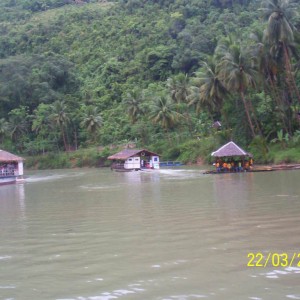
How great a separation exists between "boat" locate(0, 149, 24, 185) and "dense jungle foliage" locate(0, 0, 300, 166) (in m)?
15.9

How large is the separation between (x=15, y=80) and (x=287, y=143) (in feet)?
140

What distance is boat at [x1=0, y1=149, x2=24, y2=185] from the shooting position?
35.9m

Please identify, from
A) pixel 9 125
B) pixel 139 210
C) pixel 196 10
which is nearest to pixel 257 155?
pixel 139 210

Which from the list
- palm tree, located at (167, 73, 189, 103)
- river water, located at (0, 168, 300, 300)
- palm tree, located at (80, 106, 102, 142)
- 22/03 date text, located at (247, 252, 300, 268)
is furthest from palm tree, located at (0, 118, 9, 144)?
22/03 date text, located at (247, 252, 300, 268)

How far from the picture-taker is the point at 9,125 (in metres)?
62.5

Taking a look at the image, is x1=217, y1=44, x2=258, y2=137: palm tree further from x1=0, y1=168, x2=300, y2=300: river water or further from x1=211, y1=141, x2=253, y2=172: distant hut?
x1=0, y1=168, x2=300, y2=300: river water

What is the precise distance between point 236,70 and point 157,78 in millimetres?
A: 35217

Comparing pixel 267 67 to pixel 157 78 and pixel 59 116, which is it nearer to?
pixel 59 116

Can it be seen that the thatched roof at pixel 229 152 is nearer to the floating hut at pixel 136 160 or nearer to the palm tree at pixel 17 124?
the floating hut at pixel 136 160

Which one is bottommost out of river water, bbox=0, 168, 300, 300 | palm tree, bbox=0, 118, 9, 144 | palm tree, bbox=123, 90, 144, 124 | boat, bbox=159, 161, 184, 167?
river water, bbox=0, 168, 300, 300

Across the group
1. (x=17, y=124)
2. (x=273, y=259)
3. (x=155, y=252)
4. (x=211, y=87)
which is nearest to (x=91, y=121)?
(x=17, y=124)

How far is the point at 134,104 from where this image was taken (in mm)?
54031

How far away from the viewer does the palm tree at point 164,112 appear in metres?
48.6

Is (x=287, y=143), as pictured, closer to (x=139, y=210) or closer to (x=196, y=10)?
(x=139, y=210)
